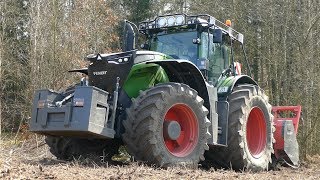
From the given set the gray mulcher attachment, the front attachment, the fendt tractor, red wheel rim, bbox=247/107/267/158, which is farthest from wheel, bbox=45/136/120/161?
the front attachment

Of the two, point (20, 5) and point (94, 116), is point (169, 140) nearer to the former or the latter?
point (94, 116)

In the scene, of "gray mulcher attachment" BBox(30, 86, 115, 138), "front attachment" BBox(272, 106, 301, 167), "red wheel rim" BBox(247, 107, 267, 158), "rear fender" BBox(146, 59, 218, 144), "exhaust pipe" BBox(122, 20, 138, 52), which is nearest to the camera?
"gray mulcher attachment" BBox(30, 86, 115, 138)

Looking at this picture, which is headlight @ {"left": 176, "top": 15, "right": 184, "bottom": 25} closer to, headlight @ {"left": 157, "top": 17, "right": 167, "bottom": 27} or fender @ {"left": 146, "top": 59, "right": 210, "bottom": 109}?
headlight @ {"left": 157, "top": 17, "right": 167, "bottom": 27}

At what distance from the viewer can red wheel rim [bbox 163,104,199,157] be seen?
23.0 feet

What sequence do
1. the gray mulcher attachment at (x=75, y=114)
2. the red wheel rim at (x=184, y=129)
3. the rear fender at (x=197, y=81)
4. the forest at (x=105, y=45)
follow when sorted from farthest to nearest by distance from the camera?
the forest at (x=105, y=45) < the rear fender at (x=197, y=81) < the red wheel rim at (x=184, y=129) < the gray mulcher attachment at (x=75, y=114)

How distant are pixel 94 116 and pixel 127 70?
0.98m

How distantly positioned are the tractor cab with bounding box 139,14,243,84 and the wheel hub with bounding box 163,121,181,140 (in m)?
1.80

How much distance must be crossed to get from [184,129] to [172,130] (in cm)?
45

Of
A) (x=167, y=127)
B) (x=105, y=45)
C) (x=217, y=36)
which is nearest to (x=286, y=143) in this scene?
(x=217, y=36)

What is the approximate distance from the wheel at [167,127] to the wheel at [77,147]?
1154mm

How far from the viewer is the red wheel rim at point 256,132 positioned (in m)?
9.10

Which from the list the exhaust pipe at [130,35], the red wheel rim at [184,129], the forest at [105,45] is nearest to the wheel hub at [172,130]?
the red wheel rim at [184,129]

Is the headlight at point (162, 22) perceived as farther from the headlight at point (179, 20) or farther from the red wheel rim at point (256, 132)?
the red wheel rim at point (256, 132)

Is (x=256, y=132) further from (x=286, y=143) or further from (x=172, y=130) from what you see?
(x=172, y=130)
